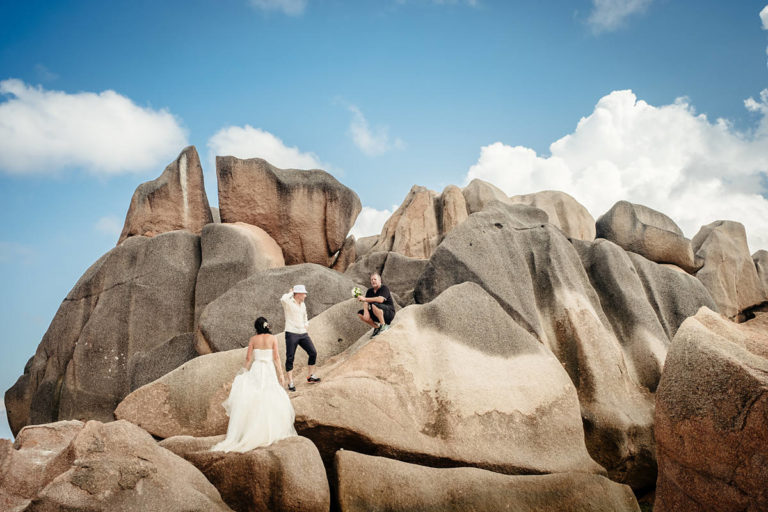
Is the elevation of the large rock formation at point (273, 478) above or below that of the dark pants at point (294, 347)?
below

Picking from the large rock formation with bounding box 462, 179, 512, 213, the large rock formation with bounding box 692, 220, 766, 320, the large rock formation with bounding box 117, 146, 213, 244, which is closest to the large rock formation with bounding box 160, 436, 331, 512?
the large rock formation with bounding box 117, 146, 213, 244

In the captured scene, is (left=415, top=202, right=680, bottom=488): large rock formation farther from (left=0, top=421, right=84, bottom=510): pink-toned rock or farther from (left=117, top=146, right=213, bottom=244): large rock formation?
(left=117, top=146, right=213, bottom=244): large rock formation

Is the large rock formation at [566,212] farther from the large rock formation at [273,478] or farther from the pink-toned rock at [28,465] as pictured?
the pink-toned rock at [28,465]

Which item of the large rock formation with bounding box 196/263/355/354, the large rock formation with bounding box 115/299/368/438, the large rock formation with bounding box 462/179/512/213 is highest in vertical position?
the large rock formation with bounding box 462/179/512/213

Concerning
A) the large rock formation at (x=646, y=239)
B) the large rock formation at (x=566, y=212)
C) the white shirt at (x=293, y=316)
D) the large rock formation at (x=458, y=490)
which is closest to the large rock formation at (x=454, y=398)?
the large rock formation at (x=458, y=490)

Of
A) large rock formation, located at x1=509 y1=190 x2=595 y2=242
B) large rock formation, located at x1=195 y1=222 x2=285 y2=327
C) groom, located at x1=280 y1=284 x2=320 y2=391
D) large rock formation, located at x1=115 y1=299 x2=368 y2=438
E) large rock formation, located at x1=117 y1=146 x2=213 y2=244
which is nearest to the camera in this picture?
large rock formation, located at x1=115 y1=299 x2=368 y2=438

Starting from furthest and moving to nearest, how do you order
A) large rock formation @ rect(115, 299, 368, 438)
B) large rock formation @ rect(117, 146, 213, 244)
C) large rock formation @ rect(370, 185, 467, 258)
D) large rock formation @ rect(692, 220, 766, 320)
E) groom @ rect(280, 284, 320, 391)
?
large rock formation @ rect(692, 220, 766, 320) < large rock formation @ rect(370, 185, 467, 258) < large rock formation @ rect(117, 146, 213, 244) < groom @ rect(280, 284, 320, 391) < large rock formation @ rect(115, 299, 368, 438)

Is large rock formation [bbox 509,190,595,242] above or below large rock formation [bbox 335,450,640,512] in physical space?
above

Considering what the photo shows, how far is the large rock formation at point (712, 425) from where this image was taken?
5062 millimetres

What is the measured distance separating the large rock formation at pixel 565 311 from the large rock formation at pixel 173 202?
8876 mm

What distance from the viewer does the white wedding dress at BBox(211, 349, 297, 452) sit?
21.9 feet

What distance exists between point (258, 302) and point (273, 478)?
752cm

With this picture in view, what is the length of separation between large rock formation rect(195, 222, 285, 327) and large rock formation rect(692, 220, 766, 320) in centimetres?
1697

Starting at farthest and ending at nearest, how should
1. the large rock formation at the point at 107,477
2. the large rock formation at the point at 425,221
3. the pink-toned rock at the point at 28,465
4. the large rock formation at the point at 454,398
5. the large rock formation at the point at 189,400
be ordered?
the large rock formation at the point at 425,221
the large rock formation at the point at 189,400
the large rock formation at the point at 454,398
the pink-toned rock at the point at 28,465
the large rock formation at the point at 107,477
